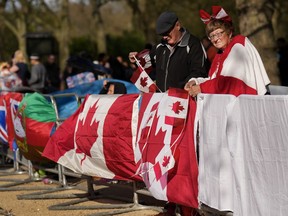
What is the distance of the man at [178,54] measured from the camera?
8.79 metres

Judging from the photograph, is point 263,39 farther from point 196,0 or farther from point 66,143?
point 196,0

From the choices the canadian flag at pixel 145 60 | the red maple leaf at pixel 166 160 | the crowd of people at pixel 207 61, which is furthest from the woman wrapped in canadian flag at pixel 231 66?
the canadian flag at pixel 145 60

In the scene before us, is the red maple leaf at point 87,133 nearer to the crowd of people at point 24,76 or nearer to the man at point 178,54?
the man at point 178,54

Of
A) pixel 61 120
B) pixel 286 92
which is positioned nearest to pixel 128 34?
pixel 61 120

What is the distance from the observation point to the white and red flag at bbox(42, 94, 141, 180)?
924 centimetres

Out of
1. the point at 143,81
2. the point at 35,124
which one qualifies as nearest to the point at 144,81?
the point at 143,81

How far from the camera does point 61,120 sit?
465 inches

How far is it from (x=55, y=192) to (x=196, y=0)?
2756 cm

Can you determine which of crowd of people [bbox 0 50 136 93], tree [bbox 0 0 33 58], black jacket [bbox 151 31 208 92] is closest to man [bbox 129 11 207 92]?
black jacket [bbox 151 31 208 92]

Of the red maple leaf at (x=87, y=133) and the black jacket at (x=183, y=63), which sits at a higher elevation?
the black jacket at (x=183, y=63)

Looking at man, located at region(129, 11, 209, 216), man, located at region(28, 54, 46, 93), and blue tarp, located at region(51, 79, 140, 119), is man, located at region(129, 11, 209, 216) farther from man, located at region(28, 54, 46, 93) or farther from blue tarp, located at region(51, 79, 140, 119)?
man, located at region(28, 54, 46, 93)

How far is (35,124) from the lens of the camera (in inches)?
477

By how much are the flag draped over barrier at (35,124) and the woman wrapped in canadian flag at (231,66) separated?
4522 millimetres

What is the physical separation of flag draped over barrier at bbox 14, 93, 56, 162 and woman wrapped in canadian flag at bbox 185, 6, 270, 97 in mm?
4522
